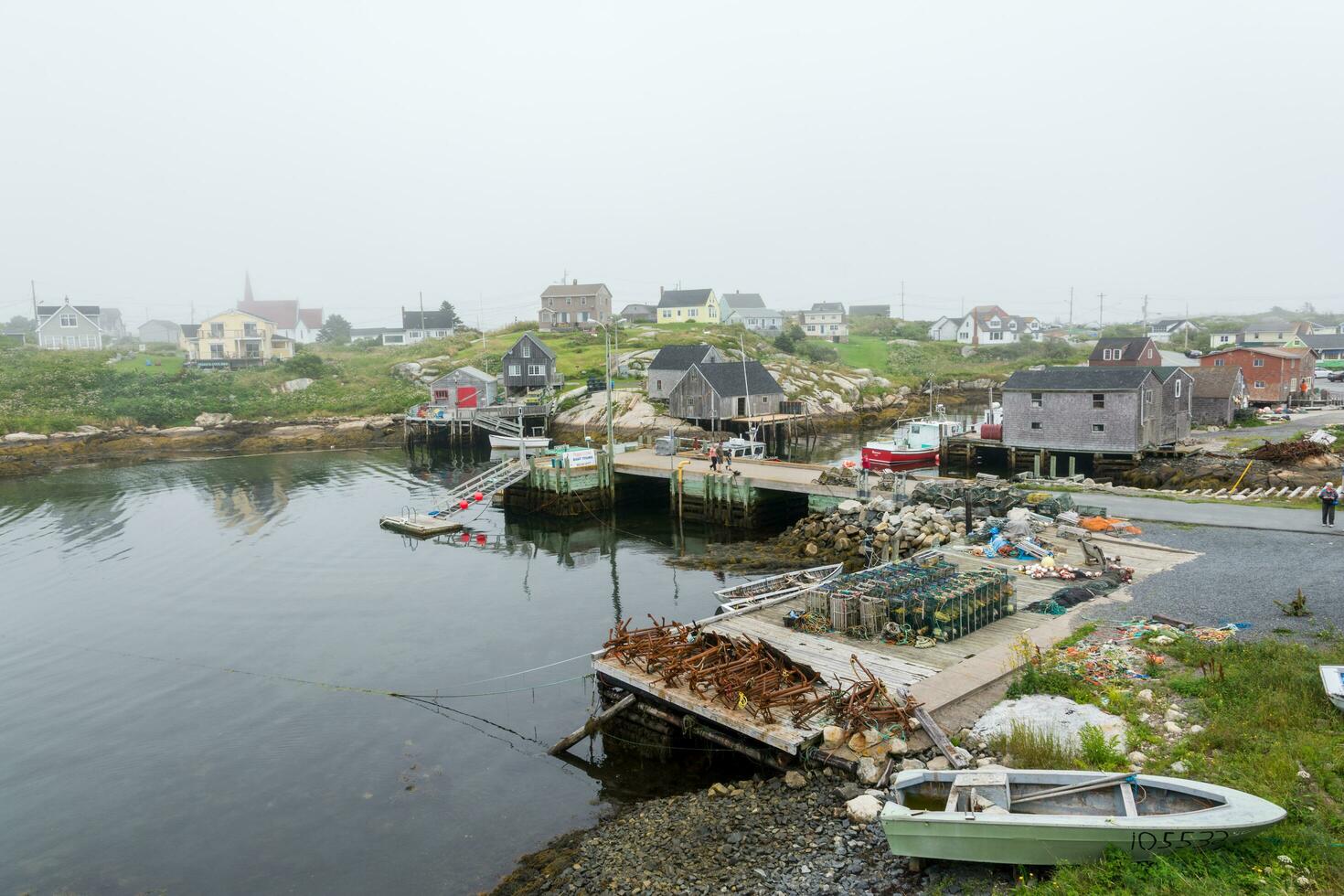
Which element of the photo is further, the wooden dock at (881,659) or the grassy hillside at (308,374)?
the grassy hillside at (308,374)

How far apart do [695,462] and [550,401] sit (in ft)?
107

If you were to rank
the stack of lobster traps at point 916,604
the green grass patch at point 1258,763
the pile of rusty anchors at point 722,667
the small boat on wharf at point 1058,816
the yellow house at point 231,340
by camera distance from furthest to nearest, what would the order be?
the yellow house at point 231,340
the stack of lobster traps at point 916,604
the pile of rusty anchors at point 722,667
the small boat on wharf at point 1058,816
the green grass patch at point 1258,763

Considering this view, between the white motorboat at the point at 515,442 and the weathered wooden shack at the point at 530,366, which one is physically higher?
the weathered wooden shack at the point at 530,366

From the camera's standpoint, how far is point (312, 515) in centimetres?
4588

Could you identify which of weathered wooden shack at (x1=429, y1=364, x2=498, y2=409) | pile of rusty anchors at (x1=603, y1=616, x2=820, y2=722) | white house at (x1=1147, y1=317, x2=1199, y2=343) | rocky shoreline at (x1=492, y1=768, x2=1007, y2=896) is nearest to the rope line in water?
pile of rusty anchors at (x1=603, y1=616, x2=820, y2=722)

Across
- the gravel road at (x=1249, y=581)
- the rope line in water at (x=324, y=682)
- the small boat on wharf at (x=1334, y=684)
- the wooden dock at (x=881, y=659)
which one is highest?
the small boat on wharf at (x=1334, y=684)

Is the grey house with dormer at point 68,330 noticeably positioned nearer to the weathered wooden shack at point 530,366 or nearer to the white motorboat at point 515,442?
the weathered wooden shack at point 530,366

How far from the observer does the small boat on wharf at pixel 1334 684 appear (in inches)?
502

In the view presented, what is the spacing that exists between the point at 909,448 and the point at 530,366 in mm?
41851

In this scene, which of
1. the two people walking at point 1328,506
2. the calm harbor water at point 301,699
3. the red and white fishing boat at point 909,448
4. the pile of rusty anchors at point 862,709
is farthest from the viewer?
the red and white fishing boat at point 909,448

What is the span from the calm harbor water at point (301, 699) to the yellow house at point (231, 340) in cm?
7118

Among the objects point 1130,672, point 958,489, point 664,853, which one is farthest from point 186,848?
point 958,489

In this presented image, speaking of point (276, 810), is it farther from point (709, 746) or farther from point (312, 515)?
point (312, 515)

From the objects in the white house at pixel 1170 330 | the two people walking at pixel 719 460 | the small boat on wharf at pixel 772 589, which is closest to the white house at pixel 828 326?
the white house at pixel 1170 330
